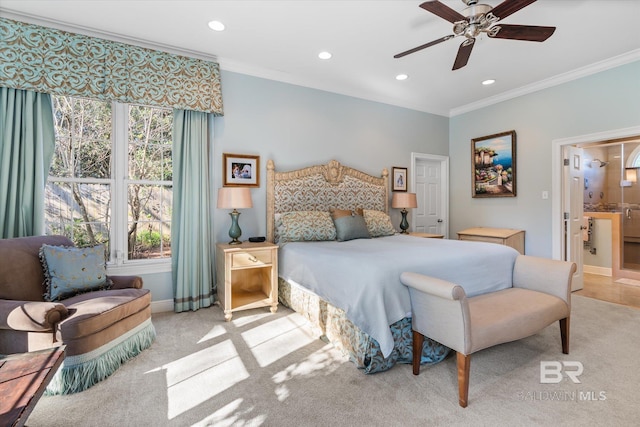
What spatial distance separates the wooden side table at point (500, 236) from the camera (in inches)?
167

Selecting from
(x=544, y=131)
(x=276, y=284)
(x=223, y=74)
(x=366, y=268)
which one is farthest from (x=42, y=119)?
(x=544, y=131)

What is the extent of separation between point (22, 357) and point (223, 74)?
3153 mm

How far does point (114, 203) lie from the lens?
10.3 ft

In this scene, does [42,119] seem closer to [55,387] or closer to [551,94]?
[55,387]

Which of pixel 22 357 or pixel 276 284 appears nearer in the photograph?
pixel 22 357

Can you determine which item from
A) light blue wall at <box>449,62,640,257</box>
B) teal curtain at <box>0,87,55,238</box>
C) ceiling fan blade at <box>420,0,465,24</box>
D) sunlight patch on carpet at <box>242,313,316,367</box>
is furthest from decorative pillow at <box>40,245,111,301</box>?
light blue wall at <box>449,62,640,257</box>

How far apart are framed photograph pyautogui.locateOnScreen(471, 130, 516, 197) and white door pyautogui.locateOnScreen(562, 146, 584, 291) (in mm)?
629

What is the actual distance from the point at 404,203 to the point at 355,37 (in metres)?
2.41

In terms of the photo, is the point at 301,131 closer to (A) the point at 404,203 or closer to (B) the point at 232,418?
(A) the point at 404,203

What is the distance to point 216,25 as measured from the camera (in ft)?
9.24

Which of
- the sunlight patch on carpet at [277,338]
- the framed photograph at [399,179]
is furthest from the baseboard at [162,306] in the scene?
the framed photograph at [399,179]

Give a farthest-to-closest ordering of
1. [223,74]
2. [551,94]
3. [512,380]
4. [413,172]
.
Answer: [413,172] < [551,94] < [223,74] < [512,380]

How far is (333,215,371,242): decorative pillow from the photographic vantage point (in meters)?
3.61

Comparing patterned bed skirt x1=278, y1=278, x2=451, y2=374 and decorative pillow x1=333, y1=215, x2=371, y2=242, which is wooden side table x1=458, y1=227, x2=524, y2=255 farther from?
patterned bed skirt x1=278, y1=278, x2=451, y2=374
